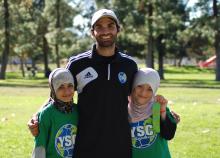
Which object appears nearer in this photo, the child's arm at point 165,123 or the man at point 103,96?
the man at point 103,96

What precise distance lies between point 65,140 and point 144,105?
2.73 ft

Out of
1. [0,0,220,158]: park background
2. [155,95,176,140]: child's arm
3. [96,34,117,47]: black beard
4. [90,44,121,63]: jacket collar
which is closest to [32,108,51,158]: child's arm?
[90,44,121,63]: jacket collar

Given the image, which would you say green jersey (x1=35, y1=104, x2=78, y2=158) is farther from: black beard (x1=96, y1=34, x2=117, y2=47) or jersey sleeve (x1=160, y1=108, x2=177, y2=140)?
jersey sleeve (x1=160, y1=108, x2=177, y2=140)

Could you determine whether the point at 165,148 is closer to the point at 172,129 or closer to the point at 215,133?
the point at 172,129

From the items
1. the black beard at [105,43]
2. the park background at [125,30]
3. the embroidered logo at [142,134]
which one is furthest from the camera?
the park background at [125,30]

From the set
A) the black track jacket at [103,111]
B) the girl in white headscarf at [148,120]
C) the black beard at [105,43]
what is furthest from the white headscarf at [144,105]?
the black beard at [105,43]

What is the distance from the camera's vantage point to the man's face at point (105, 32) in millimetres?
4500

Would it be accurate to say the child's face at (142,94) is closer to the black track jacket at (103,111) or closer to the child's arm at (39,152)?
the black track jacket at (103,111)

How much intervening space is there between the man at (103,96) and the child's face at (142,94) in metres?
0.24

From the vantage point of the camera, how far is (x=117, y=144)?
4.42m

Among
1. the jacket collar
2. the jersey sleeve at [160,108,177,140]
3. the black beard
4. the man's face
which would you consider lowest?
the jersey sleeve at [160,108,177,140]

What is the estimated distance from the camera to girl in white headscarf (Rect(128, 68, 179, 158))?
475cm

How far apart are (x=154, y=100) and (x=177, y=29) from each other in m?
46.0

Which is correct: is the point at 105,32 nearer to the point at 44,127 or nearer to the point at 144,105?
the point at 144,105
